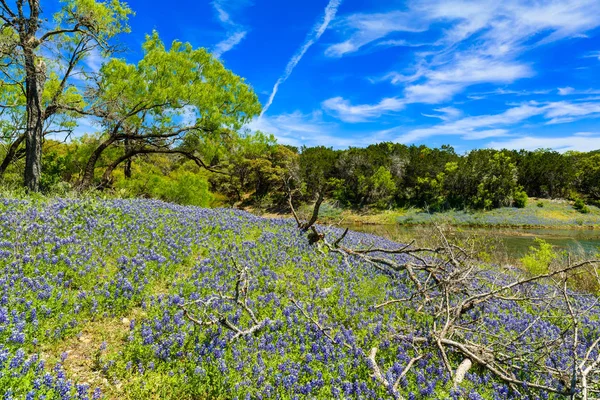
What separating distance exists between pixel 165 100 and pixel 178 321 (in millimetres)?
16825

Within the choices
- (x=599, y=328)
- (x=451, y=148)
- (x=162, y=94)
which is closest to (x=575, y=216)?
(x=451, y=148)

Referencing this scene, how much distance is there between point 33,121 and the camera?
13.8 meters

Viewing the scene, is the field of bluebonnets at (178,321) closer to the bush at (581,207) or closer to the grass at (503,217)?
the grass at (503,217)

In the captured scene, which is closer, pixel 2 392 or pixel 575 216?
pixel 2 392

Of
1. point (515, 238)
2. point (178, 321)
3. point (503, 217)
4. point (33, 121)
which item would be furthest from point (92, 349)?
Answer: point (503, 217)

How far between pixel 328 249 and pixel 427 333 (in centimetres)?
457

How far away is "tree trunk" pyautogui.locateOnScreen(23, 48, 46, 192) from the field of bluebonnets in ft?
22.1

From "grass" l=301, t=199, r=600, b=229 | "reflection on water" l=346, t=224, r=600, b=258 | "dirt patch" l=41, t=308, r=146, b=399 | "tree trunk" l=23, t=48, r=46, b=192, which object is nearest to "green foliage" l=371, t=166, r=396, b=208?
"grass" l=301, t=199, r=600, b=229

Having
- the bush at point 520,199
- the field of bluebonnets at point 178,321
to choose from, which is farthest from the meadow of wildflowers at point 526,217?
the field of bluebonnets at point 178,321

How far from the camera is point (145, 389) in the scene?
3920mm

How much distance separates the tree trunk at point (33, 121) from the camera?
13547 millimetres

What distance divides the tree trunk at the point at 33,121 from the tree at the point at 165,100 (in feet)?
9.73

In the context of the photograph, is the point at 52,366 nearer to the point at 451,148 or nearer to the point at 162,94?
the point at 162,94

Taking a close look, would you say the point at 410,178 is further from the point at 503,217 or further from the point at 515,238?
the point at 515,238
